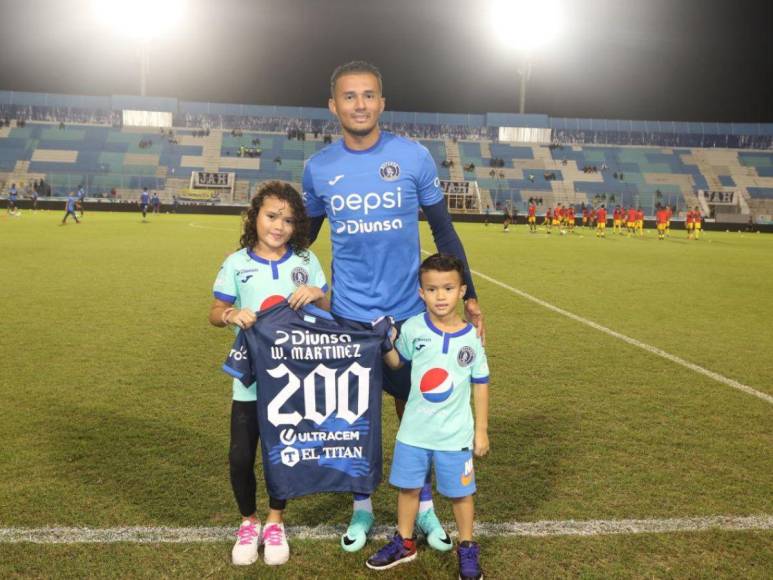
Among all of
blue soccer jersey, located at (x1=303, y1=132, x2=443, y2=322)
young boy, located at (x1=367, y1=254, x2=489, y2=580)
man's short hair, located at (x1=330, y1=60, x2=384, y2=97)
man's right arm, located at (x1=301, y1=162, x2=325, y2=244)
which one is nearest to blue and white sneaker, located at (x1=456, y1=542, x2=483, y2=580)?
young boy, located at (x1=367, y1=254, x2=489, y2=580)

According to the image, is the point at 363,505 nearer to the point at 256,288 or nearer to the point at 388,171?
the point at 256,288

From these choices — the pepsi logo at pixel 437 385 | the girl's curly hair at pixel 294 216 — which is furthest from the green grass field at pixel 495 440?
the girl's curly hair at pixel 294 216

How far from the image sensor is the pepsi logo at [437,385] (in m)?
2.80

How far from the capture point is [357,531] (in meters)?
3.04

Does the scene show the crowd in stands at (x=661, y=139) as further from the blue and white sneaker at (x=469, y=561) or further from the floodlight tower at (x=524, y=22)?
the blue and white sneaker at (x=469, y=561)

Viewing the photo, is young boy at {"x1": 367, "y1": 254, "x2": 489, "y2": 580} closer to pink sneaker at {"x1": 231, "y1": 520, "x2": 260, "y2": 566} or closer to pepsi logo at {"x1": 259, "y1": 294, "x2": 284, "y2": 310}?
pink sneaker at {"x1": 231, "y1": 520, "x2": 260, "y2": 566}

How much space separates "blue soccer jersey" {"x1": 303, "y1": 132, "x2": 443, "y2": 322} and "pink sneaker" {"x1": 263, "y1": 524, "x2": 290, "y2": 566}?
3.28 feet

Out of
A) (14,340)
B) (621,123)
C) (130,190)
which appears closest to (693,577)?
(14,340)

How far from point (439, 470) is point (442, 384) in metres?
0.36

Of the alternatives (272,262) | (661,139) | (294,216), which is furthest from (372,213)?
(661,139)

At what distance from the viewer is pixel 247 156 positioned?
57219mm

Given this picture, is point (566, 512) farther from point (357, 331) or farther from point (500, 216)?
point (500, 216)

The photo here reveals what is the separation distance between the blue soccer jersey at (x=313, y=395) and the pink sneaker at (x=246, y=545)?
0.75 ft

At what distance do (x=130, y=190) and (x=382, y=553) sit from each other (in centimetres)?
5018
